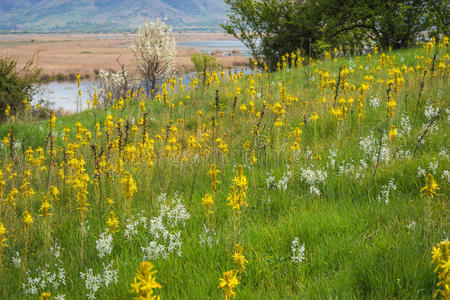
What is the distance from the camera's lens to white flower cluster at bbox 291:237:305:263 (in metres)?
2.61

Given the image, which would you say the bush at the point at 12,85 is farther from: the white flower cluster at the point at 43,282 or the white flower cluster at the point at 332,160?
the white flower cluster at the point at 332,160

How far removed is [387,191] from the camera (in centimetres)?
336

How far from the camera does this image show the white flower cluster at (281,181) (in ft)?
12.8

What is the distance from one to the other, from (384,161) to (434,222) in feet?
4.95

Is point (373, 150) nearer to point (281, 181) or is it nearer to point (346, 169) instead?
point (346, 169)

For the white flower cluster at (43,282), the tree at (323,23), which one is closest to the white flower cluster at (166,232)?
the white flower cluster at (43,282)

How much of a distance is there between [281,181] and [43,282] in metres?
2.46

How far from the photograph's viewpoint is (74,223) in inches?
152

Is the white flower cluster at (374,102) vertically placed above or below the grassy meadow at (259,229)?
above

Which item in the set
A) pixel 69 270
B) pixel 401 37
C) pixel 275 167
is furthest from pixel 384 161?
pixel 401 37

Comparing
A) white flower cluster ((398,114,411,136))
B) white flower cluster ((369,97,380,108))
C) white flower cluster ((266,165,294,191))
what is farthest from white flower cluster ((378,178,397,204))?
white flower cluster ((369,97,380,108))

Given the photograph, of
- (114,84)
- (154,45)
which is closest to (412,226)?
(154,45)

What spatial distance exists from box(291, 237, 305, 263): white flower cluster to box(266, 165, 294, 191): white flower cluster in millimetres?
1095

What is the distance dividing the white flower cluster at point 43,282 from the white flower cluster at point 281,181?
2.26 m
